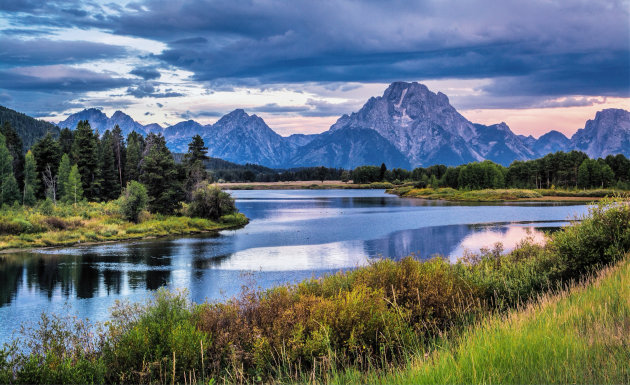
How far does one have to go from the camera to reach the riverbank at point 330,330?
8.91 metres

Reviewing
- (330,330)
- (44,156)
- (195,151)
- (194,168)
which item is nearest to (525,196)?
(195,151)

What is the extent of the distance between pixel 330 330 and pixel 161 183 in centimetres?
6125

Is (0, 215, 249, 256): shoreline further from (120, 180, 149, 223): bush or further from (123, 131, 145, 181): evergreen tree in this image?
(123, 131, 145, 181): evergreen tree

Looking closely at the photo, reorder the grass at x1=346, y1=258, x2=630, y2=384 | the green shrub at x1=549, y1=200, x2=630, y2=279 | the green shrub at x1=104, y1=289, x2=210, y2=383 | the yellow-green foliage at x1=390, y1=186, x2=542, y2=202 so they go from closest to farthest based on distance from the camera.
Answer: the grass at x1=346, y1=258, x2=630, y2=384
the green shrub at x1=104, y1=289, x2=210, y2=383
the green shrub at x1=549, y1=200, x2=630, y2=279
the yellow-green foliage at x1=390, y1=186, x2=542, y2=202

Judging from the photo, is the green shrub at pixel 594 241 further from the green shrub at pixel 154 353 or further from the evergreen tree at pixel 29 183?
the evergreen tree at pixel 29 183

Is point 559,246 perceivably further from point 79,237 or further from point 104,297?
point 79,237

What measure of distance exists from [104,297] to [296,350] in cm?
2020

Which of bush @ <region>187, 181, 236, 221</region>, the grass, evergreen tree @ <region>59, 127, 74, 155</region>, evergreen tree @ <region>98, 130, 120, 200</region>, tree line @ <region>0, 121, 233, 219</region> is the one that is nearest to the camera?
the grass

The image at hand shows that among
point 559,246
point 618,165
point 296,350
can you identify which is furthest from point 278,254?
point 618,165

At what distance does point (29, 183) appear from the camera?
74938 millimetres

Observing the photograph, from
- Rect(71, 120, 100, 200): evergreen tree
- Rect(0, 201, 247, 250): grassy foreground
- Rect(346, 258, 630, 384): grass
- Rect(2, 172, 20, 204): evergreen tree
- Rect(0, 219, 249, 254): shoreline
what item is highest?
Rect(71, 120, 100, 200): evergreen tree

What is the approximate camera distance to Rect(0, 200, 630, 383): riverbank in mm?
8906

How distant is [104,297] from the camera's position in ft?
86.6

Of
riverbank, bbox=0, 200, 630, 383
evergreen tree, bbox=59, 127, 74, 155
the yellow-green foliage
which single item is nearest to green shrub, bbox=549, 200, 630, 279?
riverbank, bbox=0, 200, 630, 383
